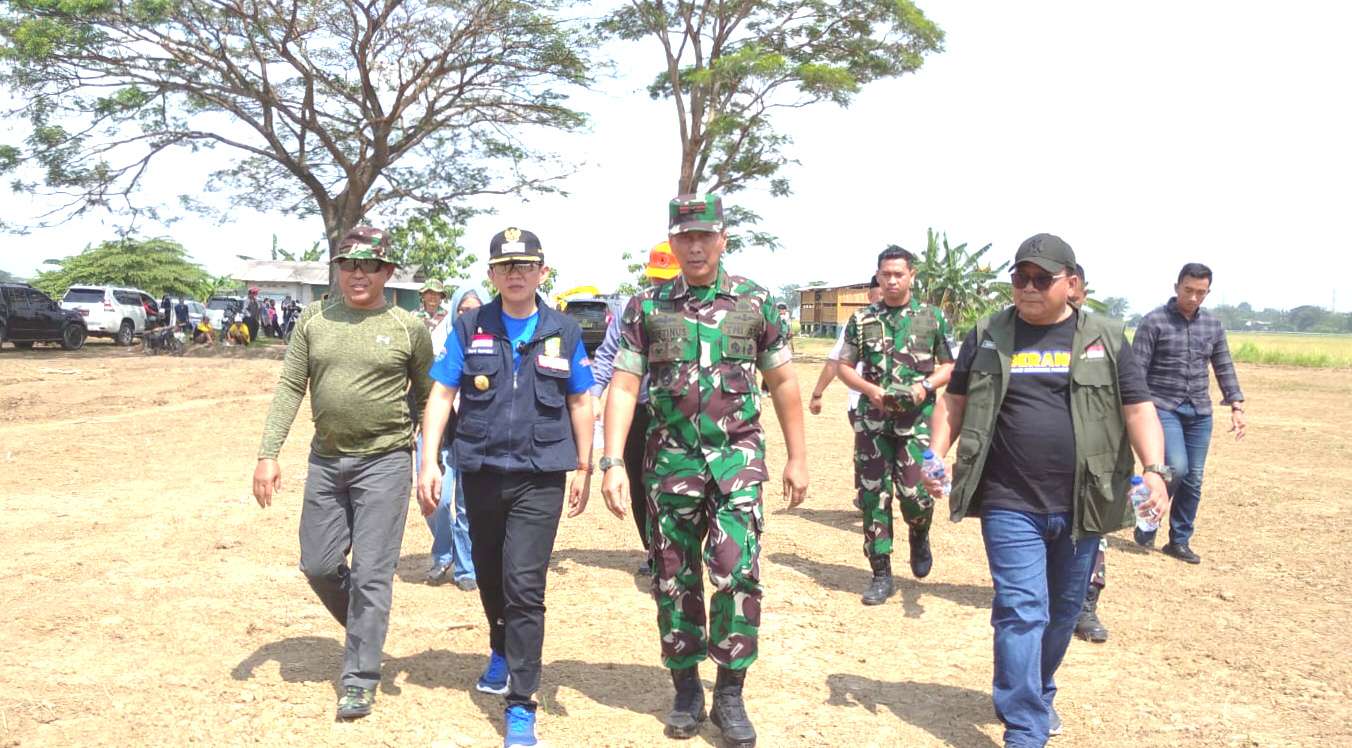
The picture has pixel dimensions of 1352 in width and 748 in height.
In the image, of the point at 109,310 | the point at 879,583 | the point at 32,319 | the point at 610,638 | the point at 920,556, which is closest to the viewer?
the point at 610,638

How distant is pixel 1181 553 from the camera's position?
6.80 metres

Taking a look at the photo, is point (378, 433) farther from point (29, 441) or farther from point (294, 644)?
point (29, 441)

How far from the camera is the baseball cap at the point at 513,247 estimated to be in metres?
3.79

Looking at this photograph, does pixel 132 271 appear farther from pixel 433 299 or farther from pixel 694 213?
pixel 694 213

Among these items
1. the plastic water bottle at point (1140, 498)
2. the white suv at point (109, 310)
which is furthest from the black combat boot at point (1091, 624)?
the white suv at point (109, 310)

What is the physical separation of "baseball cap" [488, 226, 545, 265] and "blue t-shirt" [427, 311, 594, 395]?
24 cm

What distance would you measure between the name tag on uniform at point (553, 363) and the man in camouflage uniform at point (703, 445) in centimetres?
21

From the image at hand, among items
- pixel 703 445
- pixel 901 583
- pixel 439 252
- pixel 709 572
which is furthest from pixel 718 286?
pixel 439 252

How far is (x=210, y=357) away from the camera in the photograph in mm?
26234

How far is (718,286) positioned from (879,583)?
2.64 meters

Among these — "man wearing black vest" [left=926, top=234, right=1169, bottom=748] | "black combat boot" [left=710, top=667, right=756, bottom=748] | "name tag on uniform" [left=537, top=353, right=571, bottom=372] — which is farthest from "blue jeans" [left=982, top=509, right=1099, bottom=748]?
"name tag on uniform" [left=537, top=353, right=571, bottom=372]

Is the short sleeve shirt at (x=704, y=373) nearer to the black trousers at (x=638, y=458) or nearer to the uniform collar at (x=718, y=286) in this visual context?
the uniform collar at (x=718, y=286)

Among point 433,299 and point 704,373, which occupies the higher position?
point 433,299

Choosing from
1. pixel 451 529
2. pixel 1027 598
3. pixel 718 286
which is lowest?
pixel 451 529
